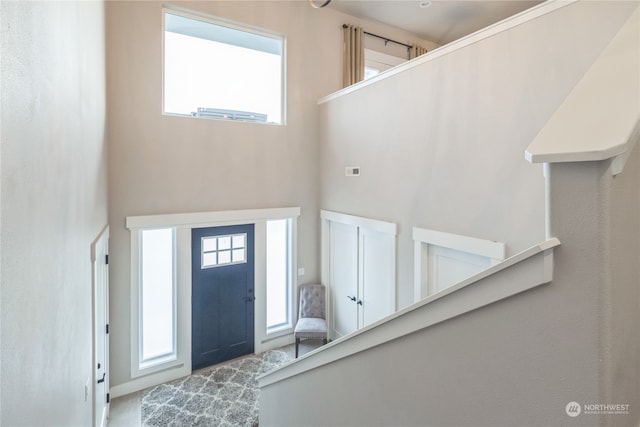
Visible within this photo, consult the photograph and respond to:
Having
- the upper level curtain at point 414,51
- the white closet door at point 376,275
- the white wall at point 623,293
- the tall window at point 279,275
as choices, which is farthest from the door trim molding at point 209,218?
the white wall at point 623,293

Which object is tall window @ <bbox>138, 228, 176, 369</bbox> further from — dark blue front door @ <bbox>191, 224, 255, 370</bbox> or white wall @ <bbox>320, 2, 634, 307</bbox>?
white wall @ <bbox>320, 2, 634, 307</bbox>

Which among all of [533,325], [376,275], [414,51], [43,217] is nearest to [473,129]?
[376,275]

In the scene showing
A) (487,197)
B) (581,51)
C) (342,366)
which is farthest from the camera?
(487,197)

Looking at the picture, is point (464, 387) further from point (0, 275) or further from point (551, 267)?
Result: point (0, 275)

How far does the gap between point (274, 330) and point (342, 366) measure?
4.07 m

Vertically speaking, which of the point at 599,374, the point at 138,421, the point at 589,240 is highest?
the point at 589,240

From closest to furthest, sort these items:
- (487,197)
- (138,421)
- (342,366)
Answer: (342,366)
(487,197)
(138,421)

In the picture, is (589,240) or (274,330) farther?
(274,330)

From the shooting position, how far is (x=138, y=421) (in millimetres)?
3754

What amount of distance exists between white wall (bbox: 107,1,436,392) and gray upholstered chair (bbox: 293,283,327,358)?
25 centimetres

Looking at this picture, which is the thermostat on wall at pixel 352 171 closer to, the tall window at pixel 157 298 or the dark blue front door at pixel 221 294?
the dark blue front door at pixel 221 294

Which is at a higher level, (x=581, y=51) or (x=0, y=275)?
(x=581, y=51)

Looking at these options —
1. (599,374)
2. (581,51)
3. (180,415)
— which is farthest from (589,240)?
(180,415)

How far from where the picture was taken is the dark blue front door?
4770 mm
